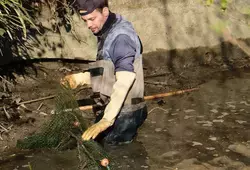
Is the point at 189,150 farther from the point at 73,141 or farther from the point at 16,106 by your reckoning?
the point at 16,106

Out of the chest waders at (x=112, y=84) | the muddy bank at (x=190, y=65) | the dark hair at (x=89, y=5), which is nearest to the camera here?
the dark hair at (x=89, y=5)

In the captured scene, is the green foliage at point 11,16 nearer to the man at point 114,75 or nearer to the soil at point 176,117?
the soil at point 176,117

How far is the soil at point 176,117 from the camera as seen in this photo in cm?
504

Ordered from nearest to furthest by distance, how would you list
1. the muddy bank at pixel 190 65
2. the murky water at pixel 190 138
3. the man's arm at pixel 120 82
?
the man's arm at pixel 120 82 < the murky water at pixel 190 138 < the muddy bank at pixel 190 65

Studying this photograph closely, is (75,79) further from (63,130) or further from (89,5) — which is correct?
(89,5)

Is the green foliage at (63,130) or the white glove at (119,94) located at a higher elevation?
the white glove at (119,94)

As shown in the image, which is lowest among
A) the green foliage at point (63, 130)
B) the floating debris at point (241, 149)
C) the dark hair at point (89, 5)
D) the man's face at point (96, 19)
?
the floating debris at point (241, 149)

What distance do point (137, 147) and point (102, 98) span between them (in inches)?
31.6

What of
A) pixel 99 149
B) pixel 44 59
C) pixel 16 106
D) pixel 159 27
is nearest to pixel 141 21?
pixel 159 27

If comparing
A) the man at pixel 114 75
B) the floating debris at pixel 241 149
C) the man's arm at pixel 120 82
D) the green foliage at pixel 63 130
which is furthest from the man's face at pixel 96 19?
the floating debris at pixel 241 149

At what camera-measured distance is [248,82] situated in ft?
24.0

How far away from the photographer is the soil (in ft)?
16.5

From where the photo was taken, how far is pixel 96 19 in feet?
15.0

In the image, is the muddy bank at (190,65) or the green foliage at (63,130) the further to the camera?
the muddy bank at (190,65)
